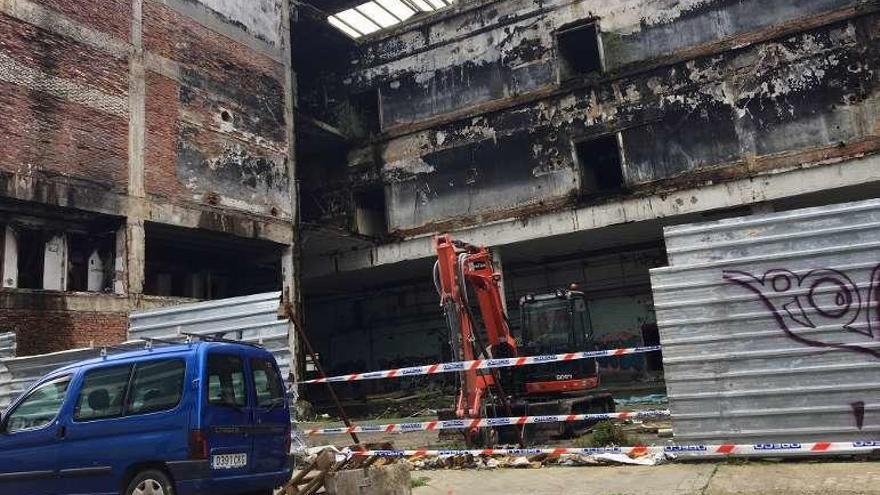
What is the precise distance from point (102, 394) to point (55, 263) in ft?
34.6

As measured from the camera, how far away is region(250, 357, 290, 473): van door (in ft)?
21.9

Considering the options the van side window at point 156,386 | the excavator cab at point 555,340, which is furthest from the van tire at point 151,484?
the excavator cab at point 555,340

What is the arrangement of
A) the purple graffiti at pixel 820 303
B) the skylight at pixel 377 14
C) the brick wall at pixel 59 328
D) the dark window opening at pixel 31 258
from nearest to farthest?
the purple graffiti at pixel 820 303 → the brick wall at pixel 59 328 → the dark window opening at pixel 31 258 → the skylight at pixel 377 14

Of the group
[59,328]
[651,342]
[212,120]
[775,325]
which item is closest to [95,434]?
[775,325]

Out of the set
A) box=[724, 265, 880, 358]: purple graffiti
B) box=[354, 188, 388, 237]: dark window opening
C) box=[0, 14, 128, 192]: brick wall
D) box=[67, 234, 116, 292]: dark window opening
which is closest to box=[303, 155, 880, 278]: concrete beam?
box=[354, 188, 388, 237]: dark window opening

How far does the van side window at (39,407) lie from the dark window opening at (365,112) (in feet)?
62.6

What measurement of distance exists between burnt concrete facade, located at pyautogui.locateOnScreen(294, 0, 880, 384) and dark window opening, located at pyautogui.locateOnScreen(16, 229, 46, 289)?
809 cm

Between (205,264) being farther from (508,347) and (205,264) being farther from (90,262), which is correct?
(508,347)

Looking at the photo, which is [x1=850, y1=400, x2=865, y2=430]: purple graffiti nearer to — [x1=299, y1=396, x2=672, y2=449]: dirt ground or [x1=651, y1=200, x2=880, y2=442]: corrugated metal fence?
[x1=651, y1=200, x2=880, y2=442]: corrugated metal fence

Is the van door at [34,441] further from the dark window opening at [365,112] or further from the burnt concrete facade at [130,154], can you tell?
the dark window opening at [365,112]

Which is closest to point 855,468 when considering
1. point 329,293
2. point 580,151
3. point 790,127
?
point 790,127

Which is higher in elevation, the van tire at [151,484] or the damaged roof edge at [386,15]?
the damaged roof edge at [386,15]

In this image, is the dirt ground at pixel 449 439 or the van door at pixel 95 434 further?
the dirt ground at pixel 449 439

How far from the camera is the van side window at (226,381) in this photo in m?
6.48
